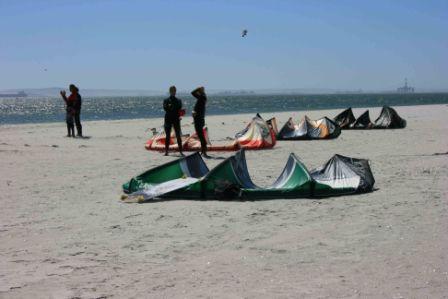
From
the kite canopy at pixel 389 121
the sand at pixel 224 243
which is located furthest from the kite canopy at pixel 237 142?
Answer: the kite canopy at pixel 389 121

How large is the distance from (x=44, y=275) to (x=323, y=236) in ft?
10.1

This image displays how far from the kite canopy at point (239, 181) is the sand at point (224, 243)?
0.28 metres

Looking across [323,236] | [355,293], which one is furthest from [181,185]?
[355,293]

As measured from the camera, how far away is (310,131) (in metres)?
20.0

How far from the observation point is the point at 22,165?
1345 cm

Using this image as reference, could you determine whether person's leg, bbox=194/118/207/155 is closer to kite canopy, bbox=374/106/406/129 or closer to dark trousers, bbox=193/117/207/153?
dark trousers, bbox=193/117/207/153

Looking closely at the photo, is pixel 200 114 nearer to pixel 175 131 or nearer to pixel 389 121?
pixel 175 131

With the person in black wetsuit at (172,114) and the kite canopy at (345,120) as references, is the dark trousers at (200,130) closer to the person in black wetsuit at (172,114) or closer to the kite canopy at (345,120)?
the person in black wetsuit at (172,114)

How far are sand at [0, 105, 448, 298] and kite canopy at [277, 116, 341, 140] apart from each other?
8.53 meters

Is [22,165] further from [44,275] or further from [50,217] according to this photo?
[44,275]

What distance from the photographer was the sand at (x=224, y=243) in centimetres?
531

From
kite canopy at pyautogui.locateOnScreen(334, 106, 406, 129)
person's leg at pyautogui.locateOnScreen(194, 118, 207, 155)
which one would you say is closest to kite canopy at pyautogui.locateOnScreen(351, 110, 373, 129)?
kite canopy at pyautogui.locateOnScreen(334, 106, 406, 129)

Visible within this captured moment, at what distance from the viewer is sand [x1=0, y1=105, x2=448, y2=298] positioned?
17.4ft

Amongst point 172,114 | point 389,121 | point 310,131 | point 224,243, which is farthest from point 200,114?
point 389,121
